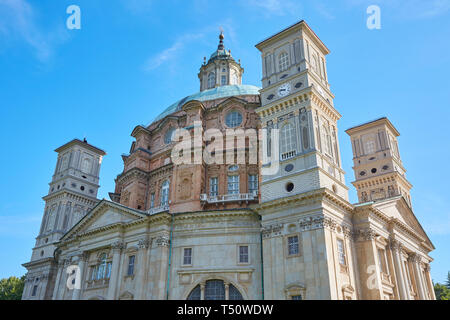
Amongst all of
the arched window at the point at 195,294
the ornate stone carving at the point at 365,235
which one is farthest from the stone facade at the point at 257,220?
the arched window at the point at 195,294

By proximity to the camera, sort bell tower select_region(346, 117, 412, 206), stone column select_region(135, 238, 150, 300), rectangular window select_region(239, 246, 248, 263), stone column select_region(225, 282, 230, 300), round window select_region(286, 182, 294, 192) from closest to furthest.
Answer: stone column select_region(225, 282, 230, 300) < round window select_region(286, 182, 294, 192) < rectangular window select_region(239, 246, 248, 263) < stone column select_region(135, 238, 150, 300) < bell tower select_region(346, 117, 412, 206)

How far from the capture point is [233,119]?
37.8m

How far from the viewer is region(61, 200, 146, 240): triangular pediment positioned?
32000mm

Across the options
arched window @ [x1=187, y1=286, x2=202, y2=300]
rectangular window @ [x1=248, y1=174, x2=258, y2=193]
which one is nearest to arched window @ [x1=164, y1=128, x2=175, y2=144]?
rectangular window @ [x1=248, y1=174, x2=258, y2=193]

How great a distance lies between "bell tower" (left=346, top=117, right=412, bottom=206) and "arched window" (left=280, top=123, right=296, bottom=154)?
20131 millimetres

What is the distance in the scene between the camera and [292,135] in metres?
29.3

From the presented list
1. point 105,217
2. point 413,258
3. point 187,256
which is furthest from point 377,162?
point 105,217

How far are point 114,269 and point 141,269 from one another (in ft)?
9.04

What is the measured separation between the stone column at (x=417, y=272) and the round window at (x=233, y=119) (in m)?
19.2

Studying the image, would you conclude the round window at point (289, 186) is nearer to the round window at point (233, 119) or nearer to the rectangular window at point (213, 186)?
the rectangular window at point (213, 186)

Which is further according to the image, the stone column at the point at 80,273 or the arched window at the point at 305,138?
the stone column at the point at 80,273

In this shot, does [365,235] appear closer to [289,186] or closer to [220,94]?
[289,186]

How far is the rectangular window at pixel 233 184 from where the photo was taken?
3425cm

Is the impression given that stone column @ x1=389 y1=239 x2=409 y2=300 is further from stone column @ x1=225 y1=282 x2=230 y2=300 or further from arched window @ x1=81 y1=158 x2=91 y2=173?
arched window @ x1=81 y1=158 x2=91 y2=173
